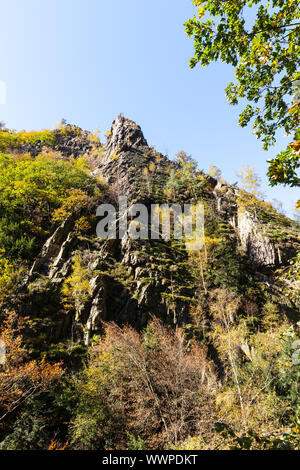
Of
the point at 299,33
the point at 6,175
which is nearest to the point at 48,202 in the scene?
the point at 6,175

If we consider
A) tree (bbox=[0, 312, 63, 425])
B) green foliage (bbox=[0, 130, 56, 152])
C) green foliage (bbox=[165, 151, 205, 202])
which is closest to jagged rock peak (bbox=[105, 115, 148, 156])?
green foliage (bbox=[0, 130, 56, 152])

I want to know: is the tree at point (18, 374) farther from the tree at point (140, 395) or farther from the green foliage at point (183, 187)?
the green foliage at point (183, 187)

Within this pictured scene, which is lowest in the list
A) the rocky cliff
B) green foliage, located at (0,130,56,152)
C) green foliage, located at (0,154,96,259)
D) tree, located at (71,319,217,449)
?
tree, located at (71,319,217,449)

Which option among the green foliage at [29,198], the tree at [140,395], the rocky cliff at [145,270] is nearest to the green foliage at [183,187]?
the rocky cliff at [145,270]

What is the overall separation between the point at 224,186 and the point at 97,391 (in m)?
41.2

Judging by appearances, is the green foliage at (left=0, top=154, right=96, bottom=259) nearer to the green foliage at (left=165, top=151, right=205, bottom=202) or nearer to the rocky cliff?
A: the rocky cliff

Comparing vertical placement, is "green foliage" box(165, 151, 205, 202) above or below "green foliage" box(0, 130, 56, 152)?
below

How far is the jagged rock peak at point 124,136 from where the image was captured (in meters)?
52.3

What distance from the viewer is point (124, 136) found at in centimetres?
5450

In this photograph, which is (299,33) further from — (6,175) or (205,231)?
(6,175)

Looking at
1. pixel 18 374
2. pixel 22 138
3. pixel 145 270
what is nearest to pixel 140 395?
pixel 18 374

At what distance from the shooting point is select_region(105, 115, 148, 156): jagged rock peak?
172 feet

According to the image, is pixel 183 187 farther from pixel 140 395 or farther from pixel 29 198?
pixel 140 395

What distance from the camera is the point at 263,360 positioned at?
13.9 meters
